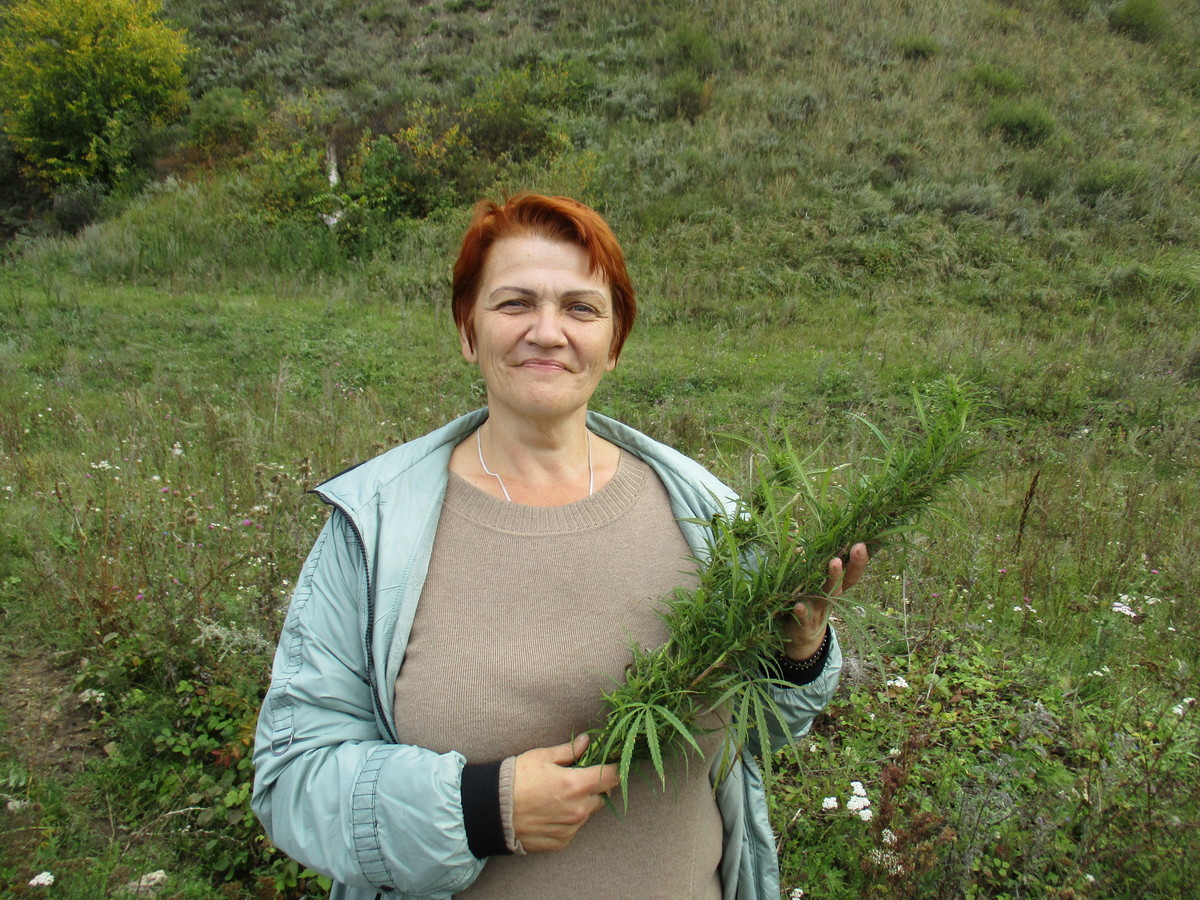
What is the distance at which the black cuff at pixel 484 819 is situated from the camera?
138 centimetres

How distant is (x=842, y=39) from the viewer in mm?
17609

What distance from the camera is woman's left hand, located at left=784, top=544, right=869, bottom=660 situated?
1284mm

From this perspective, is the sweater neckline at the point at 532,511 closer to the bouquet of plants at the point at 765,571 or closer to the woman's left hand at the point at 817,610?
the bouquet of plants at the point at 765,571

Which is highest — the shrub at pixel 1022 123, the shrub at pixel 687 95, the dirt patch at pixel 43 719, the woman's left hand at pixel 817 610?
the shrub at pixel 687 95

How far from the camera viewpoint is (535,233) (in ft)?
6.00

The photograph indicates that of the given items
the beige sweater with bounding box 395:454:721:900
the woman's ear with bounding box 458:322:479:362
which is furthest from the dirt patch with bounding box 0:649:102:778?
the woman's ear with bounding box 458:322:479:362

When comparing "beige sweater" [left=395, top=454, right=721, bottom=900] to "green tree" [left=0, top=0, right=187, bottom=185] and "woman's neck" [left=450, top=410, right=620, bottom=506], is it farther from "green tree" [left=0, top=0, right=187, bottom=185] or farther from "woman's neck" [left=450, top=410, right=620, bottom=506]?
"green tree" [left=0, top=0, right=187, bottom=185]

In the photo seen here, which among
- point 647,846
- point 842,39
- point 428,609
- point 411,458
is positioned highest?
point 842,39

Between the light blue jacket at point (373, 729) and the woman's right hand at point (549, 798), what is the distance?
11 centimetres

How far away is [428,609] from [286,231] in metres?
13.9

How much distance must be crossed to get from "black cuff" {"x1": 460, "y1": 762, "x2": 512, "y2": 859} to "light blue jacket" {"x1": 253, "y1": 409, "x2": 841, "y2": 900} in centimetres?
2

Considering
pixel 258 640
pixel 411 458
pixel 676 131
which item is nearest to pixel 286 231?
pixel 676 131

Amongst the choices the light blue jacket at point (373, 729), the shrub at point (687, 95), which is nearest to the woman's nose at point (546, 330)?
the light blue jacket at point (373, 729)

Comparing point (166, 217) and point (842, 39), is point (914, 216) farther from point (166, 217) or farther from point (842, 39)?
point (166, 217)
